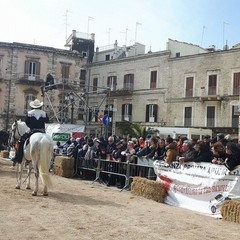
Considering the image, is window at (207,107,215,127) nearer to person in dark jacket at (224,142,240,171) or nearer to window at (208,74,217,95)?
window at (208,74,217,95)

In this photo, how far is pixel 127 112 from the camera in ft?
158

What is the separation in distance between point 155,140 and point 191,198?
280 cm

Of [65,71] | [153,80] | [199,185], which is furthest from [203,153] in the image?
[65,71]

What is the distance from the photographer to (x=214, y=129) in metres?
38.8

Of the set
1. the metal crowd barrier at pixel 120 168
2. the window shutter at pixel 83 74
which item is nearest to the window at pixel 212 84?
the window shutter at pixel 83 74

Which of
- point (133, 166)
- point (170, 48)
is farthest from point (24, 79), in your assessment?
point (133, 166)

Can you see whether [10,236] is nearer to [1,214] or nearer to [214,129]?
[1,214]

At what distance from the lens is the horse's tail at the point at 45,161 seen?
1099 centimetres

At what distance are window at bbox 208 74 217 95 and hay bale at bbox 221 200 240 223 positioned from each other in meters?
31.6

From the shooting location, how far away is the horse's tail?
1099 centimetres

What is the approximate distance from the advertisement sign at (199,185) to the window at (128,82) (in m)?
36.4

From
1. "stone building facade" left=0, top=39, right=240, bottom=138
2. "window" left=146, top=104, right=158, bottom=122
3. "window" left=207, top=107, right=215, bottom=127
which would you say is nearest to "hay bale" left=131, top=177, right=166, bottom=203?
"stone building facade" left=0, top=39, right=240, bottom=138

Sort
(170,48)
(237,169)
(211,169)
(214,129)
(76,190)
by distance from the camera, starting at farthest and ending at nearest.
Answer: (170,48) → (214,129) → (76,190) → (211,169) → (237,169)

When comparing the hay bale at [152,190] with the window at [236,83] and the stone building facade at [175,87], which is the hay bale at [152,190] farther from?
the window at [236,83]
